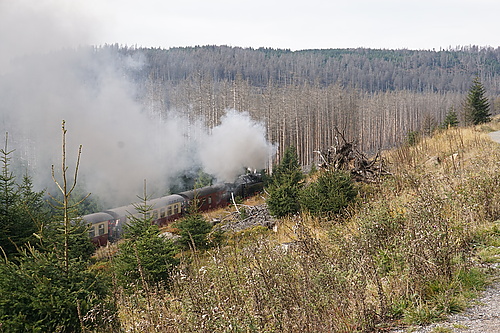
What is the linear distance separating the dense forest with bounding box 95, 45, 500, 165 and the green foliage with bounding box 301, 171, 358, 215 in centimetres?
134

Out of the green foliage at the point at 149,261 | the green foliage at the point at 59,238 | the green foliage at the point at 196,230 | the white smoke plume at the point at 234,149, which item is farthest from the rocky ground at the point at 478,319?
the white smoke plume at the point at 234,149

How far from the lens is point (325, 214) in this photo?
10.4 m

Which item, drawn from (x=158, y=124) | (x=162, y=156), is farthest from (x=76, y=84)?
(x=158, y=124)

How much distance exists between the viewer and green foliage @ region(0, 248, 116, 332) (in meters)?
4.45


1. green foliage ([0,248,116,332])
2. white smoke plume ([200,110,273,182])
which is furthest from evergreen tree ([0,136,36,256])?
white smoke plume ([200,110,273,182])

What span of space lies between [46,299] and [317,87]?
62607mm

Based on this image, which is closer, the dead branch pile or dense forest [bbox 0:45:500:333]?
dense forest [bbox 0:45:500:333]

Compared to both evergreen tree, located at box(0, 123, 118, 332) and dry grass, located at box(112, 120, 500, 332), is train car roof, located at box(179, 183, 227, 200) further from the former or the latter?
dry grass, located at box(112, 120, 500, 332)

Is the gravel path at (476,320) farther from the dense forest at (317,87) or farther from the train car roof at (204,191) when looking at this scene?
the train car roof at (204,191)

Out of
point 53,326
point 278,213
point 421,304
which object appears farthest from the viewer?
point 278,213

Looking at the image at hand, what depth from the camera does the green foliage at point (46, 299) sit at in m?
4.45

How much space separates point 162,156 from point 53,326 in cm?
3575

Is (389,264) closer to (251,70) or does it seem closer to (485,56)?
(251,70)

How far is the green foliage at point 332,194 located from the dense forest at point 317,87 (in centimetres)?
134
